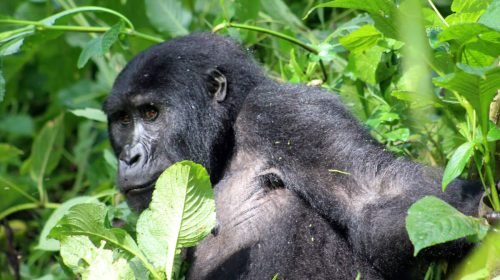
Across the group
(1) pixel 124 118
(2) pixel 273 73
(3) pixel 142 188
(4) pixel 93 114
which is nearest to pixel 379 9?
(3) pixel 142 188

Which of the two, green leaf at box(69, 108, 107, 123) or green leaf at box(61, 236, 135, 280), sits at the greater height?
green leaf at box(61, 236, 135, 280)

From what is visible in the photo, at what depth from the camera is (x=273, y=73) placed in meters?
5.08

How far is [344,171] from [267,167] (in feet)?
1.48

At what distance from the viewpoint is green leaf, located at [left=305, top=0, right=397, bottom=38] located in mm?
2979

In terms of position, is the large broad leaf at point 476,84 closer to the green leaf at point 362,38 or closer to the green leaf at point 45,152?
the green leaf at point 362,38

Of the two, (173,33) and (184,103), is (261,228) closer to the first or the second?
(184,103)

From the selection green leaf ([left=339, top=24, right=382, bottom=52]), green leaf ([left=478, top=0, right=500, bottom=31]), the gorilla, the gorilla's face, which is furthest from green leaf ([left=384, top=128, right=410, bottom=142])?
green leaf ([left=478, top=0, right=500, bottom=31])

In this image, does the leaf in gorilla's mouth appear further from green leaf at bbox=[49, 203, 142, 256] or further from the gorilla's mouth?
green leaf at bbox=[49, 203, 142, 256]

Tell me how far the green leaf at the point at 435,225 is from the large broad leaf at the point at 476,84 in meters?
0.36

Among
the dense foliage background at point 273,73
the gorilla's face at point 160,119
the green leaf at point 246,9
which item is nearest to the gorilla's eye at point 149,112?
the gorilla's face at point 160,119

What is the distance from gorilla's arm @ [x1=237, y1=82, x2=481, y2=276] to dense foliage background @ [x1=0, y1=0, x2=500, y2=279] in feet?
0.82

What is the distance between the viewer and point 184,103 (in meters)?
4.28

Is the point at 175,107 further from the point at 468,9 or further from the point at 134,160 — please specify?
the point at 468,9

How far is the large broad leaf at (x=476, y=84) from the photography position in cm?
271
